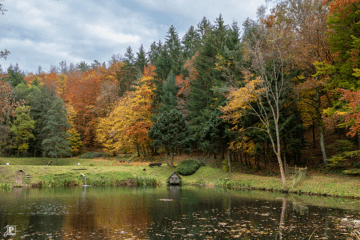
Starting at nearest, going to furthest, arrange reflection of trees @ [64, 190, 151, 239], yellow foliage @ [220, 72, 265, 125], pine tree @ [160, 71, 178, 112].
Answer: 1. reflection of trees @ [64, 190, 151, 239]
2. yellow foliage @ [220, 72, 265, 125]
3. pine tree @ [160, 71, 178, 112]

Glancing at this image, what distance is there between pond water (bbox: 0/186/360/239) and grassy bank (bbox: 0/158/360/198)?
4215mm

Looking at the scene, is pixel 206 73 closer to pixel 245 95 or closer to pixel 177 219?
pixel 245 95

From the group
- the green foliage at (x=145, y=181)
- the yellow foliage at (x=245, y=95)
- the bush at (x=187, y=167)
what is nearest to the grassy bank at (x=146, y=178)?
the green foliage at (x=145, y=181)

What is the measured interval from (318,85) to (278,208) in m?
13.2

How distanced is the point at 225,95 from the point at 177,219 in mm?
16238

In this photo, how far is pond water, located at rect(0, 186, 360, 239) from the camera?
866 cm

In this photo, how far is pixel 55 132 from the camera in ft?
132

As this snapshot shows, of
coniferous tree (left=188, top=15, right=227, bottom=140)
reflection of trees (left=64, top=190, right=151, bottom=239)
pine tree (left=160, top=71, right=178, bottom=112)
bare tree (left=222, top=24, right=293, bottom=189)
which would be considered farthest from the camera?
pine tree (left=160, top=71, right=178, bottom=112)

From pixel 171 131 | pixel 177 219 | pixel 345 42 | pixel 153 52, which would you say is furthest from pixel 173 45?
pixel 177 219

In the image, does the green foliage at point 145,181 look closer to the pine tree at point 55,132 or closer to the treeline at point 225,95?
the treeline at point 225,95

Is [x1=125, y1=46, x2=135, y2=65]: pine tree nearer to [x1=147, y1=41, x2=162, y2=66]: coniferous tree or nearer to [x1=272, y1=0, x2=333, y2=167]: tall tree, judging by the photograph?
[x1=147, y1=41, x2=162, y2=66]: coniferous tree

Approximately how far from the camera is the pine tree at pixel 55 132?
39.2 metres

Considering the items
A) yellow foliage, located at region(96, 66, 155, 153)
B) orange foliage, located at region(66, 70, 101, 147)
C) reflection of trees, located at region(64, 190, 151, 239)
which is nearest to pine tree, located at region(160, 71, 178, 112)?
yellow foliage, located at region(96, 66, 155, 153)

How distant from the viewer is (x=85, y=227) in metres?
9.72
